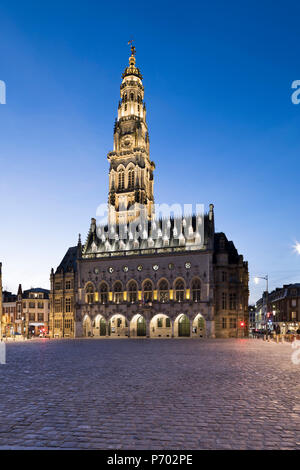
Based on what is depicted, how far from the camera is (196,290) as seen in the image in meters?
68.2

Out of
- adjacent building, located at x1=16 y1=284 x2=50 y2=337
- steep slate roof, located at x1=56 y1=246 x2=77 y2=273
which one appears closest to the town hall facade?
steep slate roof, located at x1=56 y1=246 x2=77 y2=273

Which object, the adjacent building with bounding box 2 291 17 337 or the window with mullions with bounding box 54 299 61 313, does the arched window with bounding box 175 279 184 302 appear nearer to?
the window with mullions with bounding box 54 299 61 313

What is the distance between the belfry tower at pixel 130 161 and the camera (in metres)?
86.4

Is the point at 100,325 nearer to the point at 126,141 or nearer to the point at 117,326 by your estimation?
the point at 117,326

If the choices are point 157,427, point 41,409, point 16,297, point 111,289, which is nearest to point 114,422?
point 157,427

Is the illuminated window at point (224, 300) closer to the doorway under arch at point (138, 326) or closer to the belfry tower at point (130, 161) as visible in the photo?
the doorway under arch at point (138, 326)

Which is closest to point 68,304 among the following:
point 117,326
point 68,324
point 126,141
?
point 68,324

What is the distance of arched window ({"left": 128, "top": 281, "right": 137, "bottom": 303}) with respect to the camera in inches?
2849

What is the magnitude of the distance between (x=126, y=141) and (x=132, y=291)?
36070mm

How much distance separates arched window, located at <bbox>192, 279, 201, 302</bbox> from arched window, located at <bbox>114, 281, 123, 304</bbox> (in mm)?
13458

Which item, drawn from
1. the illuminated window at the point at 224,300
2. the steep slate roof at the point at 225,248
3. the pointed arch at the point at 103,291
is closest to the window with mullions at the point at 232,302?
the illuminated window at the point at 224,300

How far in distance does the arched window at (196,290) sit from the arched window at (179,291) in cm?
195
